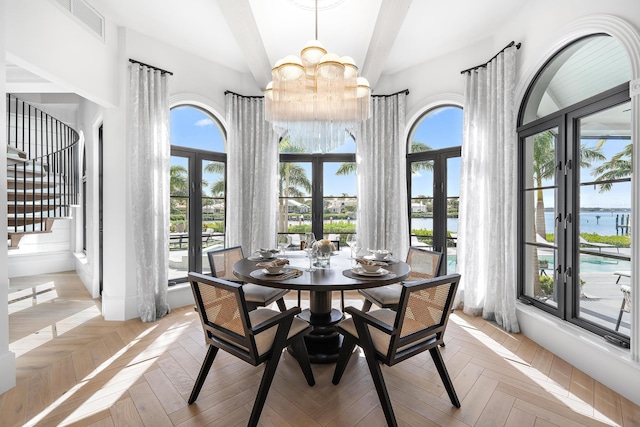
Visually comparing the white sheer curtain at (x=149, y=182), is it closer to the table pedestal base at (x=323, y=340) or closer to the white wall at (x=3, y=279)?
the white wall at (x=3, y=279)

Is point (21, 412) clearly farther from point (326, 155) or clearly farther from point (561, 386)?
point (326, 155)

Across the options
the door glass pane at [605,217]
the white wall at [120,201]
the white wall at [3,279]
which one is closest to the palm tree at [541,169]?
the door glass pane at [605,217]

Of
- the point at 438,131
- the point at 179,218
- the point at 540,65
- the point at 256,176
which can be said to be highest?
the point at 540,65

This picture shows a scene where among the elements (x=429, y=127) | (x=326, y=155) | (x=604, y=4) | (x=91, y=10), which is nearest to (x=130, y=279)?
(x=91, y=10)

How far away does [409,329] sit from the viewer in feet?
5.53

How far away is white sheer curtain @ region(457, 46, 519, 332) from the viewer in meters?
2.96

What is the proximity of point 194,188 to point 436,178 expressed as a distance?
3.34 meters

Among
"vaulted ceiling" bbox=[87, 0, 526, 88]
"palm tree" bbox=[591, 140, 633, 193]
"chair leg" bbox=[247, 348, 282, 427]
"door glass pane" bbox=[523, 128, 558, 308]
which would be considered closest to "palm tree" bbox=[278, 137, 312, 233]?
"vaulted ceiling" bbox=[87, 0, 526, 88]

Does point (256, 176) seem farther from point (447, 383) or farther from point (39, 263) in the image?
point (39, 263)

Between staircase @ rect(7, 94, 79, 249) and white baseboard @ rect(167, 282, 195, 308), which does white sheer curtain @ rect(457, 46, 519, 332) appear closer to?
white baseboard @ rect(167, 282, 195, 308)

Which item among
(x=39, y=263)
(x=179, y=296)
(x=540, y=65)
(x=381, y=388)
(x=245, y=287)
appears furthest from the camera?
(x=39, y=263)

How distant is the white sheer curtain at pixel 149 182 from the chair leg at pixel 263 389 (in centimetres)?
219

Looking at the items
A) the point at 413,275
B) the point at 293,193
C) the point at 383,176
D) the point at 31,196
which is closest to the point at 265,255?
the point at 413,275

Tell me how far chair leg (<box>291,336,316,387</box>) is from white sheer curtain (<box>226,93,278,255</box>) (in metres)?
2.35
